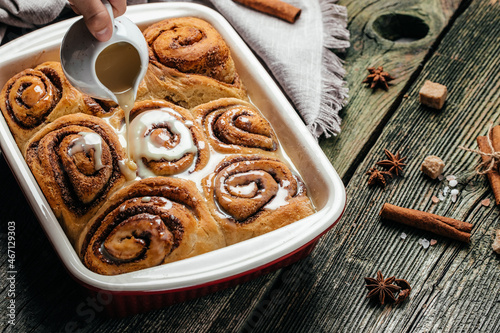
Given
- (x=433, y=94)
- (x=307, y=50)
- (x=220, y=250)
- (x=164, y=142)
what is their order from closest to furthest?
(x=220, y=250)
(x=164, y=142)
(x=433, y=94)
(x=307, y=50)

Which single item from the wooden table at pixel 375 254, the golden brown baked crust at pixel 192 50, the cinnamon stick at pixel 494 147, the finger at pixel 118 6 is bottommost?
the wooden table at pixel 375 254

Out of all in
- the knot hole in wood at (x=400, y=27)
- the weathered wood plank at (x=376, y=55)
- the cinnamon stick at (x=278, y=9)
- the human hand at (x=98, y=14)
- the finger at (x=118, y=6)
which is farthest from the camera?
the knot hole in wood at (x=400, y=27)

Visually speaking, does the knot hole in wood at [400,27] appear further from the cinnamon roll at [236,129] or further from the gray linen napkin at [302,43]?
the cinnamon roll at [236,129]

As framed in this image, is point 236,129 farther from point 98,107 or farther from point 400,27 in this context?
point 400,27

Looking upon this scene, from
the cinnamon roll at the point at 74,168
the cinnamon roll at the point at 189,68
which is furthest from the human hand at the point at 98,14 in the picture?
the cinnamon roll at the point at 189,68

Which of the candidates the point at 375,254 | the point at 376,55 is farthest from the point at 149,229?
the point at 376,55

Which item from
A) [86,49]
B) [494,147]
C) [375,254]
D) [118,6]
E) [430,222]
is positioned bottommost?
[375,254]

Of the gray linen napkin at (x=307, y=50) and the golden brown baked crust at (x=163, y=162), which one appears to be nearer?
the golden brown baked crust at (x=163, y=162)
